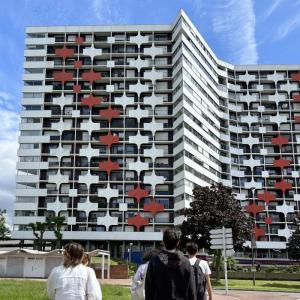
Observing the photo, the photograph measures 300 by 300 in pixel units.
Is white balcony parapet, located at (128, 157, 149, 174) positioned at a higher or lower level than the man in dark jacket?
higher

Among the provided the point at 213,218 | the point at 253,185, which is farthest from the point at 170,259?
the point at 253,185

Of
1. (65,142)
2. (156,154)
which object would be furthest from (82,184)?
(156,154)

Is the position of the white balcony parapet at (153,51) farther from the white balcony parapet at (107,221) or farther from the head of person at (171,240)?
the head of person at (171,240)

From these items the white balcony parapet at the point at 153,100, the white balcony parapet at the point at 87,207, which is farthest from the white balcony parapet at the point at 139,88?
the white balcony parapet at the point at 87,207

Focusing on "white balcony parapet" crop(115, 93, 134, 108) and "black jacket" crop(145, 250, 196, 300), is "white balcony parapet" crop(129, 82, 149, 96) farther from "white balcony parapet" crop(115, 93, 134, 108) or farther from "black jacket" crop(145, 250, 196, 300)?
"black jacket" crop(145, 250, 196, 300)

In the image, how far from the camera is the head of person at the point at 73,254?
6.22m

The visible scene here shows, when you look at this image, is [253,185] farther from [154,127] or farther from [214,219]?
[214,219]

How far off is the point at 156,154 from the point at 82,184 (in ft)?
40.8

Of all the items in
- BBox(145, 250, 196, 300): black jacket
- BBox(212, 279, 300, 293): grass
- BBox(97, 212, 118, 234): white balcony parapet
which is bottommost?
BBox(212, 279, 300, 293): grass

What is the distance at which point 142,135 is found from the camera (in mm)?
80562

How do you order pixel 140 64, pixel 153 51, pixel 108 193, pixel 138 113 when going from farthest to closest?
1. pixel 153 51
2. pixel 140 64
3. pixel 138 113
4. pixel 108 193

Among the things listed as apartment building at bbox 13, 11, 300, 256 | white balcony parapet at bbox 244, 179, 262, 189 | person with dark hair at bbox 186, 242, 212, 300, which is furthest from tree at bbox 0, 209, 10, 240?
person with dark hair at bbox 186, 242, 212, 300

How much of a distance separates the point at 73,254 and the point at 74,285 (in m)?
0.37

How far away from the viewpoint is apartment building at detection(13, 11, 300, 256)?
250ft
